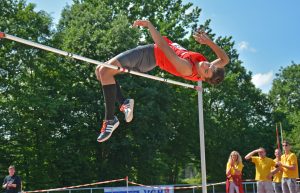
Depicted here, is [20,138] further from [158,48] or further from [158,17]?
[158,48]

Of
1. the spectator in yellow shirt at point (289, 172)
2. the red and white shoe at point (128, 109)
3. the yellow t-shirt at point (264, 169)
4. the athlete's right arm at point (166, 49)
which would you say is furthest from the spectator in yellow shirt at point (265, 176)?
the athlete's right arm at point (166, 49)

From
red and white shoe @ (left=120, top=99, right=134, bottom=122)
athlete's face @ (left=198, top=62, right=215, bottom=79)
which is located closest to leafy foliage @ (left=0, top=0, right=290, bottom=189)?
red and white shoe @ (left=120, top=99, right=134, bottom=122)

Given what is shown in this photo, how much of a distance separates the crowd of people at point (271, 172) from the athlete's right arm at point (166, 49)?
15.5ft

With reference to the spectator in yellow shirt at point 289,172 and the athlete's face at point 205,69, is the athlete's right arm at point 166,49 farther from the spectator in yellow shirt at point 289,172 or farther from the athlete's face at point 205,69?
the spectator in yellow shirt at point 289,172

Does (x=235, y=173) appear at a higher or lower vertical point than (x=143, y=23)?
lower

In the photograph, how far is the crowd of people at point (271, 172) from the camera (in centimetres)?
857

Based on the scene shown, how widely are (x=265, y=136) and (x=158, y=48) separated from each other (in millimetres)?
27983

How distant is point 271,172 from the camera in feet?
29.6

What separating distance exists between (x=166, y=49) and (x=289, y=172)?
519 centimetres

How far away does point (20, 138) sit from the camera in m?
20.6

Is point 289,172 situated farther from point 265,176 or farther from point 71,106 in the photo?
point 71,106

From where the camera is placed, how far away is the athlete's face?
4.73 metres

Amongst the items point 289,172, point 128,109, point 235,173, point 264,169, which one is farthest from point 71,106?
point 128,109

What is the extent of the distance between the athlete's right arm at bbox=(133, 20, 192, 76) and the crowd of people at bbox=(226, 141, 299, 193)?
4713 mm
